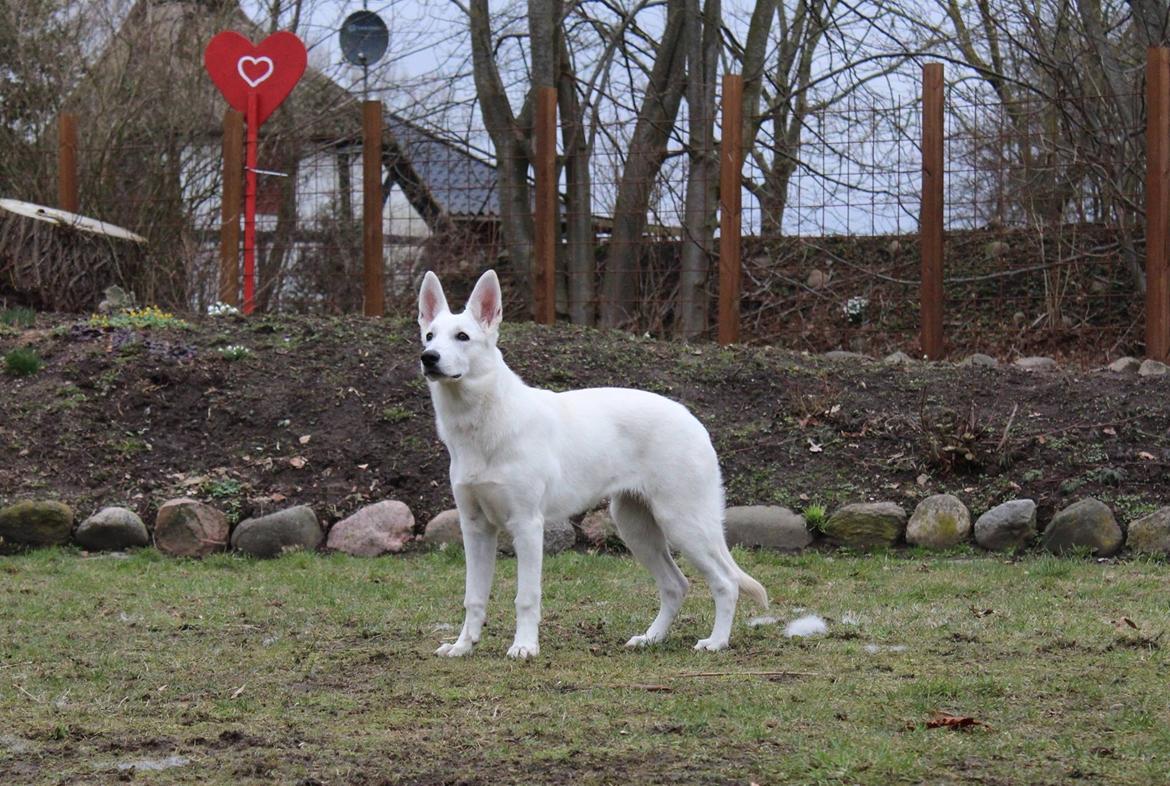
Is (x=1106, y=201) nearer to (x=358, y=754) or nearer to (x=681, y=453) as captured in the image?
(x=681, y=453)

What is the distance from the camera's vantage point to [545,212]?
1358 centimetres

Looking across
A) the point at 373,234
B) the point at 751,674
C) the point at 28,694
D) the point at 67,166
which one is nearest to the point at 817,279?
the point at 373,234

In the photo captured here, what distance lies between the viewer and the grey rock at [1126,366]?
1191 centimetres

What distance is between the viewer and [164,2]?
19.7 meters

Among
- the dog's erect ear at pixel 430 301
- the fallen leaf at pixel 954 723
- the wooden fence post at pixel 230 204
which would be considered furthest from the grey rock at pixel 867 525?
the wooden fence post at pixel 230 204

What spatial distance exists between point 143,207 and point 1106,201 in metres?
9.34

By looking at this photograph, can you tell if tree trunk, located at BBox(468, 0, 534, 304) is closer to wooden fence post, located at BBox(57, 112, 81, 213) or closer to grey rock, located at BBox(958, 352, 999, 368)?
wooden fence post, located at BBox(57, 112, 81, 213)

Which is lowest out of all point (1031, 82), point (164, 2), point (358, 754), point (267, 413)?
point (358, 754)

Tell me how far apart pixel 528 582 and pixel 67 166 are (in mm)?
10398

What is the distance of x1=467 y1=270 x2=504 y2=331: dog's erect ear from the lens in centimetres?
647

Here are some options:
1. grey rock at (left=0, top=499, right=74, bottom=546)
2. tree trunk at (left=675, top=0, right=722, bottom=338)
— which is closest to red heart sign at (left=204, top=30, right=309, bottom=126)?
tree trunk at (left=675, top=0, right=722, bottom=338)

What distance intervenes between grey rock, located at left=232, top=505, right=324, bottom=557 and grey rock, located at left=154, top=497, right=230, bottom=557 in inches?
5.0

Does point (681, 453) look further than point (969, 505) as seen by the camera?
No

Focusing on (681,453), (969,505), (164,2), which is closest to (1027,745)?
(681,453)
